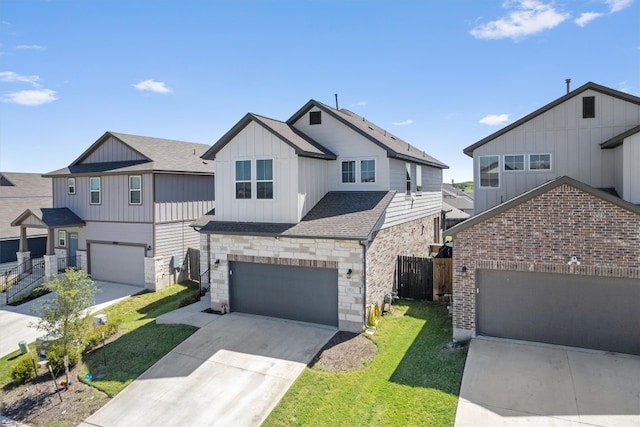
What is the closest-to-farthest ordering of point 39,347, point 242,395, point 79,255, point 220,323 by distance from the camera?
point 242,395 < point 39,347 < point 220,323 < point 79,255

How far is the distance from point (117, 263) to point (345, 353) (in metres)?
15.1

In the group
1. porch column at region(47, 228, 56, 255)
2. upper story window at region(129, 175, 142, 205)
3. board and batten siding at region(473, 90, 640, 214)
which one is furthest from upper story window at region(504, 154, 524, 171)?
porch column at region(47, 228, 56, 255)

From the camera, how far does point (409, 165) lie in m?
18.0

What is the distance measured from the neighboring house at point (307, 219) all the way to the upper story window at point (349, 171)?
0.04 m

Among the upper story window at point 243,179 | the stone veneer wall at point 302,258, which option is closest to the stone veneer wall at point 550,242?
the stone veneer wall at point 302,258

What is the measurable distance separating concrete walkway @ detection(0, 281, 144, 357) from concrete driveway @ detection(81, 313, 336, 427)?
411cm

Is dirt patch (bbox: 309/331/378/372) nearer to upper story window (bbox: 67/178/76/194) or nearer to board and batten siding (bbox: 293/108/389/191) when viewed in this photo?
board and batten siding (bbox: 293/108/389/191)

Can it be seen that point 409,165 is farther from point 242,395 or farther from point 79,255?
point 79,255

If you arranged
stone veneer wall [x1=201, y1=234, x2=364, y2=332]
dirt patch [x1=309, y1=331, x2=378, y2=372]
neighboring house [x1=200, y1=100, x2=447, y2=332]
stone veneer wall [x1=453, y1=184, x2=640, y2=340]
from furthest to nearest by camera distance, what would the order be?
neighboring house [x1=200, y1=100, x2=447, y2=332], stone veneer wall [x1=201, y1=234, x2=364, y2=332], dirt patch [x1=309, y1=331, x2=378, y2=372], stone veneer wall [x1=453, y1=184, x2=640, y2=340]

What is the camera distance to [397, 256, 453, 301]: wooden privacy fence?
47.8 feet

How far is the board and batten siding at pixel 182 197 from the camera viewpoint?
64.5 ft

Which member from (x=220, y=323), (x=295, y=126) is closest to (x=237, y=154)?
(x=295, y=126)

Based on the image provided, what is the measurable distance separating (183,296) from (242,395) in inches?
382

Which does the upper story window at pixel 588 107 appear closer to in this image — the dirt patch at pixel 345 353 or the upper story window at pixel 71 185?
the dirt patch at pixel 345 353
